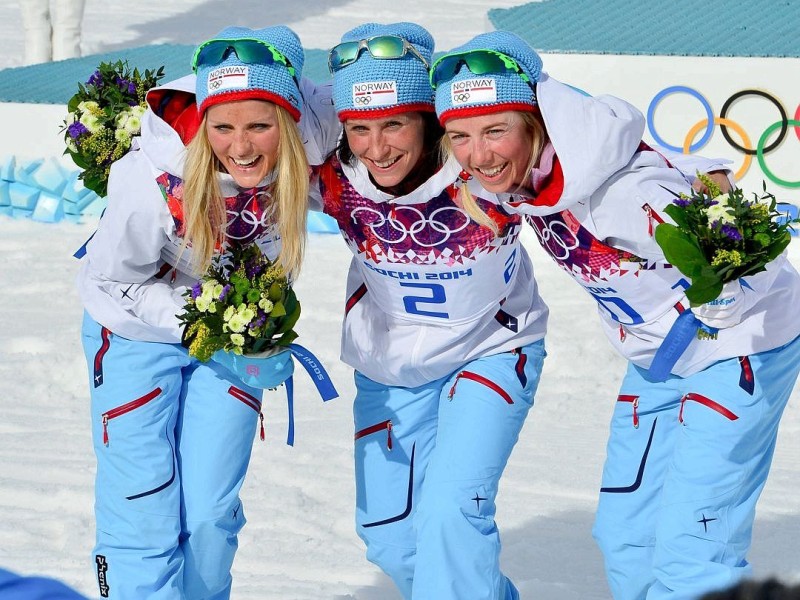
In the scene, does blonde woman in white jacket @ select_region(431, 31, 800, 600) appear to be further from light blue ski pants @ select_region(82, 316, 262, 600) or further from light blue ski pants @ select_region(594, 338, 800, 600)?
light blue ski pants @ select_region(82, 316, 262, 600)

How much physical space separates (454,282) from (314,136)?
2.35 feet

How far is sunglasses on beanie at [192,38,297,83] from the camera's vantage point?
14.3 ft

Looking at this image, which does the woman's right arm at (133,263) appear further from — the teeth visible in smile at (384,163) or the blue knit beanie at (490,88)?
the blue knit beanie at (490,88)

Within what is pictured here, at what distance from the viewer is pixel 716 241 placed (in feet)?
13.0

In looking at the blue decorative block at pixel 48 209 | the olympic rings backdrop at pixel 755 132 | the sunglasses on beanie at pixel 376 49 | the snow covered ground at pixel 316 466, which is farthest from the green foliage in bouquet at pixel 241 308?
the blue decorative block at pixel 48 209

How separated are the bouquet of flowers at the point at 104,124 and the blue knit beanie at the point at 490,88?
1328mm

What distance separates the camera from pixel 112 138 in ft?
16.2

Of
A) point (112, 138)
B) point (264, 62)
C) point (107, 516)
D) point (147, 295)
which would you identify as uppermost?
point (264, 62)

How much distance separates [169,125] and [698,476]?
2165 mm

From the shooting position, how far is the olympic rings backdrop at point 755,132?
10930mm

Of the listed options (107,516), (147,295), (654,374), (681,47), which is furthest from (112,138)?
(681,47)

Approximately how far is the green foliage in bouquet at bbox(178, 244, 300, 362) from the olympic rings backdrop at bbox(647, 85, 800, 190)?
7122 mm

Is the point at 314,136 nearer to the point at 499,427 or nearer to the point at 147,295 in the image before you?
the point at 147,295

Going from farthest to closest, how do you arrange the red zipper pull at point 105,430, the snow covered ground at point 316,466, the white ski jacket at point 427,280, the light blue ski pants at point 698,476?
the snow covered ground at point 316,466 < the red zipper pull at point 105,430 < the white ski jacket at point 427,280 < the light blue ski pants at point 698,476
